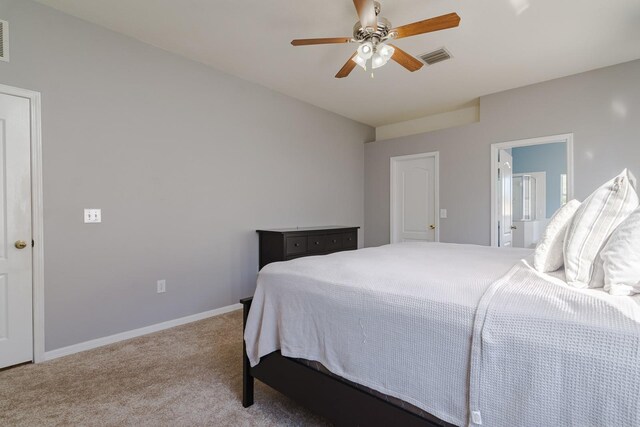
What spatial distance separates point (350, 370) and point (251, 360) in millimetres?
638

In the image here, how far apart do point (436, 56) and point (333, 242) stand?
2.40 m

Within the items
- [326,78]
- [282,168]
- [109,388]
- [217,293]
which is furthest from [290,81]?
[109,388]

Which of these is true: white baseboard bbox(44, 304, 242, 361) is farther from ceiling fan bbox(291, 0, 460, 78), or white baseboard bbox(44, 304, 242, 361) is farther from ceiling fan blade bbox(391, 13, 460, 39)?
ceiling fan blade bbox(391, 13, 460, 39)

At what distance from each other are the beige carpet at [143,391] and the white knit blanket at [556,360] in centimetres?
108

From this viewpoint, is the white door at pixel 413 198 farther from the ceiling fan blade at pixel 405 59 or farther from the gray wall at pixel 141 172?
the ceiling fan blade at pixel 405 59

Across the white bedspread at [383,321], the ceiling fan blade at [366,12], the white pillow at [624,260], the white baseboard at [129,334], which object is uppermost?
the ceiling fan blade at [366,12]

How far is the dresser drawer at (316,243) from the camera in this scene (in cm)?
374

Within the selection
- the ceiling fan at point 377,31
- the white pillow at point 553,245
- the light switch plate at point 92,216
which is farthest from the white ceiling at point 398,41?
the white pillow at point 553,245

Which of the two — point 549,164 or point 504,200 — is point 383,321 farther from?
point 549,164

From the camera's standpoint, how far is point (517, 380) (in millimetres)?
876

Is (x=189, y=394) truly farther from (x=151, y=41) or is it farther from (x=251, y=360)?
(x=151, y=41)

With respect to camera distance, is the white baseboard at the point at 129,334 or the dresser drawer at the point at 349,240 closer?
the white baseboard at the point at 129,334

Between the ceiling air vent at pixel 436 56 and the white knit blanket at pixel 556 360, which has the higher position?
the ceiling air vent at pixel 436 56

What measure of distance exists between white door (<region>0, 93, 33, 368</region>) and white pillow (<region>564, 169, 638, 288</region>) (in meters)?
3.30
